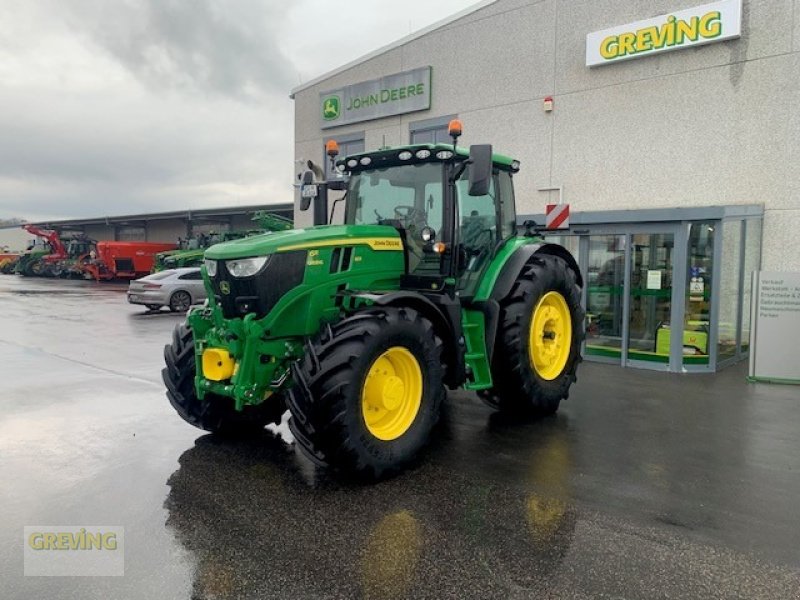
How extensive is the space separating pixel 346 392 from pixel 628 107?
971 centimetres

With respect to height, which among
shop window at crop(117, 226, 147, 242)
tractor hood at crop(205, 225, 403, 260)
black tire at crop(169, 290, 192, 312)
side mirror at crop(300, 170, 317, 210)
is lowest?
black tire at crop(169, 290, 192, 312)

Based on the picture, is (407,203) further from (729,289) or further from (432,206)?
(729,289)

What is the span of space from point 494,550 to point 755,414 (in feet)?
15.0

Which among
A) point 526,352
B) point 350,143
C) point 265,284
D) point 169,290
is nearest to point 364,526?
point 265,284

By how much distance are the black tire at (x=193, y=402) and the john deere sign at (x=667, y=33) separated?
9.42 meters

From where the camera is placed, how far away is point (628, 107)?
39.1ft

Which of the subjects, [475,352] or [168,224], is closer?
[475,352]

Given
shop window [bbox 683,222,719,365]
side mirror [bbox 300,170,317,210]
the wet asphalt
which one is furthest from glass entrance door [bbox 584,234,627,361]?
side mirror [bbox 300,170,317,210]

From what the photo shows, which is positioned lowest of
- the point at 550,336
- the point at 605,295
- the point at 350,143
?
the point at 550,336

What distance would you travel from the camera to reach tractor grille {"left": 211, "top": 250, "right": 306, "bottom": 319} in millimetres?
4777

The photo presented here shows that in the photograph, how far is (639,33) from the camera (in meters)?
11.6

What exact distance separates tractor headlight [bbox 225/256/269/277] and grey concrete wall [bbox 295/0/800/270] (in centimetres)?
884

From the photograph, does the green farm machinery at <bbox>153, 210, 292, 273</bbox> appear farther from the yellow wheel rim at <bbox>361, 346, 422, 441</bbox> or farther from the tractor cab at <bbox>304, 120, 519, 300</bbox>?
the yellow wheel rim at <bbox>361, 346, 422, 441</bbox>

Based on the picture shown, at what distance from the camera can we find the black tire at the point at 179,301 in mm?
19000
